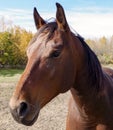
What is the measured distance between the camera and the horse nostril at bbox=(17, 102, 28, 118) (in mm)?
2068

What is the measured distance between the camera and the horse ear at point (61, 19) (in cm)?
235

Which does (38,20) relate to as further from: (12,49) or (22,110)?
(12,49)

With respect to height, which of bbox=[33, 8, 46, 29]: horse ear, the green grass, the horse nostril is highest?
bbox=[33, 8, 46, 29]: horse ear

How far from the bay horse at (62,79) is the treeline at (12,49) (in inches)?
868

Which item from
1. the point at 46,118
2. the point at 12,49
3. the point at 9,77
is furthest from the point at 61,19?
the point at 12,49

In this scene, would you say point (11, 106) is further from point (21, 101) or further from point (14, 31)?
point (14, 31)

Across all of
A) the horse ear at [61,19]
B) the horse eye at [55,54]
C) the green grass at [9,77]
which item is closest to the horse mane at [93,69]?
the horse ear at [61,19]

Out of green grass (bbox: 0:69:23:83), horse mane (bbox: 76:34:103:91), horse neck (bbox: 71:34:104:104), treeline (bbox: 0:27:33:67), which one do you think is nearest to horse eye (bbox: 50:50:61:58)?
horse neck (bbox: 71:34:104:104)

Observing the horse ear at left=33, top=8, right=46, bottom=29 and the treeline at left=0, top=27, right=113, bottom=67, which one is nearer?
the horse ear at left=33, top=8, right=46, bottom=29

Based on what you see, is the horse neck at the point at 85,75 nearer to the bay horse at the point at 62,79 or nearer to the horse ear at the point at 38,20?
the bay horse at the point at 62,79

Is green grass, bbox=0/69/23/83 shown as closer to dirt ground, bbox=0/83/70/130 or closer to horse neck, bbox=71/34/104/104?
dirt ground, bbox=0/83/70/130

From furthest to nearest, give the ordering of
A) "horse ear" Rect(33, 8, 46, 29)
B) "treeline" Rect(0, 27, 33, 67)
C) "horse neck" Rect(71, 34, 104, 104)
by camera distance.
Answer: "treeline" Rect(0, 27, 33, 67), "horse ear" Rect(33, 8, 46, 29), "horse neck" Rect(71, 34, 104, 104)

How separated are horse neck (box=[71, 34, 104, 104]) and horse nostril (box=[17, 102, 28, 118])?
1.90 feet

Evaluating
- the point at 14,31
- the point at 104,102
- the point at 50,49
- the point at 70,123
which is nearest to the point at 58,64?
the point at 50,49
